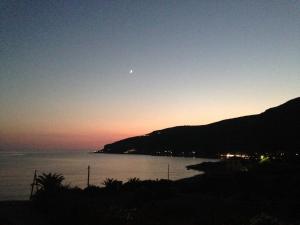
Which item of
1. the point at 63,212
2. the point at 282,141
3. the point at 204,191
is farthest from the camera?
the point at 282,141

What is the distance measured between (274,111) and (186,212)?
620 feet

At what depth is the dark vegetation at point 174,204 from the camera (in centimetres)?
1509

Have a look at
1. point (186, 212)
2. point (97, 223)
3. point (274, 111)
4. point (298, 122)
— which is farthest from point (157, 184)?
point (274, 111)

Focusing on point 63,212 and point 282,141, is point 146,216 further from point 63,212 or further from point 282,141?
point 282,141

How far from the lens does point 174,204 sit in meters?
21.3

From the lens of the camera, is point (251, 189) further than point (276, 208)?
Yes

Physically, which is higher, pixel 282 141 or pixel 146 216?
pixel 282 141

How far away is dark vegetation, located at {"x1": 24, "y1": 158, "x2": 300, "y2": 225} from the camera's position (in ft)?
49.5

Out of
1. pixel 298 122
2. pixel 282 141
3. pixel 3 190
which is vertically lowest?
pixel 3 190

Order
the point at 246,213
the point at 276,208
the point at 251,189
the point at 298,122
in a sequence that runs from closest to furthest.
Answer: the point at 246,213 < the point at 276,208 < the point at 251,189 < the point at 298,122

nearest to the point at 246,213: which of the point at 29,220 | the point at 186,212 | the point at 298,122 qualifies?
the point at 186,212

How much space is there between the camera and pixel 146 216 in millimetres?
15898

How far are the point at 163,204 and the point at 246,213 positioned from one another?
5093 mm

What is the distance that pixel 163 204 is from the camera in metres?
21.4
